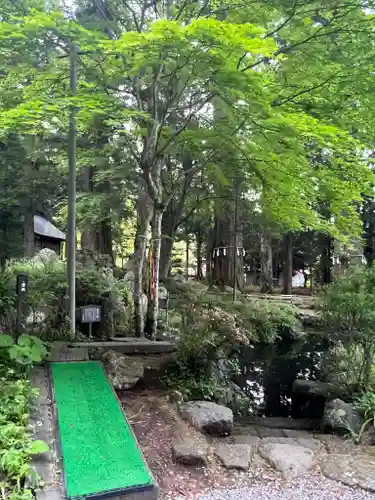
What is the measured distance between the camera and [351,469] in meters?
3.64

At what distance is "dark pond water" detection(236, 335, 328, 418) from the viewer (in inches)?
246

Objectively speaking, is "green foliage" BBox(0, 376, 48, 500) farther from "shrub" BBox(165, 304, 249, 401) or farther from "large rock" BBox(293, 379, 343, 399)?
"large rock" BBox(293, 379, 343, 399)

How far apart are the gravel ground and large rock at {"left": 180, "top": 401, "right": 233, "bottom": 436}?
3.40ft

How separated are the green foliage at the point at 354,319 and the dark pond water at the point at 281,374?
832mm

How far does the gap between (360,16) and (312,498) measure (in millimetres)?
5401

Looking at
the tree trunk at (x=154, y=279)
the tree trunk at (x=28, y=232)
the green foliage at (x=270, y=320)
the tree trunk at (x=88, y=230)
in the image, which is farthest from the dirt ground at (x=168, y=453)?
the tree trunk at (x=28, y=232)

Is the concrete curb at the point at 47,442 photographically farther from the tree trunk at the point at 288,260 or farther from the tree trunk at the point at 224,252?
the tree trunk at the point at 288,260

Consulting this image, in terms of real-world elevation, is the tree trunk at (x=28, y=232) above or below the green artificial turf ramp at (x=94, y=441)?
above

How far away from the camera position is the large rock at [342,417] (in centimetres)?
474

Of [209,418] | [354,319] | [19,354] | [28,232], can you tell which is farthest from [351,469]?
[28,232]

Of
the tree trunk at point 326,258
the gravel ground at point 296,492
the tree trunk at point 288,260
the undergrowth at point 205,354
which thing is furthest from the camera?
the tree trunk at point 326,258

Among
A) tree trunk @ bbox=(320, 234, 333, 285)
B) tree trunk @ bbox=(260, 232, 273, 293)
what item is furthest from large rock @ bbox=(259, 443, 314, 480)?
tree trunk @ bbox=(320, 234, 333, 285)

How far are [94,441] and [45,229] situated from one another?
17.8 metres

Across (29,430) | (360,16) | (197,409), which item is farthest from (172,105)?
(29,430)
